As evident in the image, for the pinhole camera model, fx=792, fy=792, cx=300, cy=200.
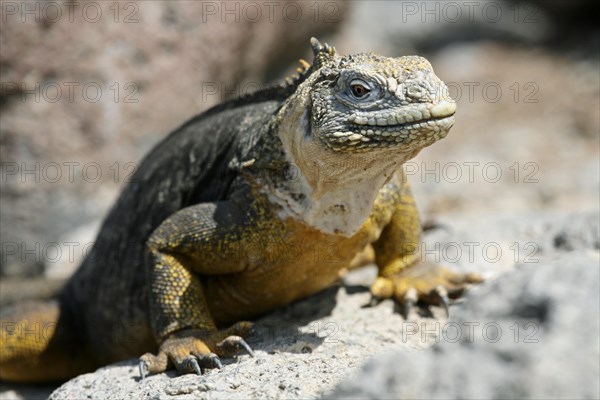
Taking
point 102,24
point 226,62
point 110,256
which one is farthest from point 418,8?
point 110,256

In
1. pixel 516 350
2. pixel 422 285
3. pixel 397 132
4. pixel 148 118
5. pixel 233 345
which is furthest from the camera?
pixel 148 118

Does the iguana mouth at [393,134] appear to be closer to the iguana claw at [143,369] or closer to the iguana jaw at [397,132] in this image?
the iguana jaw at [397,132]

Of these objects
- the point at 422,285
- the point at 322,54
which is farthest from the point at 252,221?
the point at 422,285

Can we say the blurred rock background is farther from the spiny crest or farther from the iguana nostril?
the spiny crest

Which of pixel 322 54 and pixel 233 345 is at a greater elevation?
pixel 322 54

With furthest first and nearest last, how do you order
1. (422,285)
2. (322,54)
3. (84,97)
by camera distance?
(84,97) < (422,285) < (322,54)

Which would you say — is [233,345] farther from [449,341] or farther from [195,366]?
[449,341]

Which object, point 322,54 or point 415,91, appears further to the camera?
point 322,54
